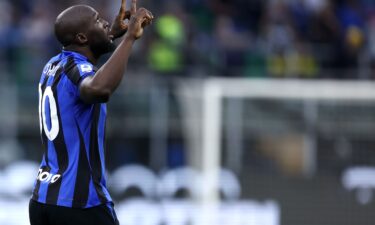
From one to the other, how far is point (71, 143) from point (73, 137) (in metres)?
0.03

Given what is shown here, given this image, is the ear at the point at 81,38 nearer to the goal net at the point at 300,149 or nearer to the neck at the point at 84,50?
the neck at the point at 84,50

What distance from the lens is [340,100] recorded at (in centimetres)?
886

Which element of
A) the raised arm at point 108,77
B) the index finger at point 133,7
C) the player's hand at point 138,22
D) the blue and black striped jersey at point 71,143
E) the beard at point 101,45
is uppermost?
the index finger at point 133,7

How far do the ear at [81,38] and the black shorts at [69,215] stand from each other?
780mm

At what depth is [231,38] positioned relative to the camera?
11836 millimetres

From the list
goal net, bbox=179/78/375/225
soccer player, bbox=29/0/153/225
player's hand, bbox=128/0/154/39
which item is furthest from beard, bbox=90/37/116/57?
goal net, bbox=179/78/375/225

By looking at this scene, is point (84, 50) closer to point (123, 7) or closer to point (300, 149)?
point (123, 7)

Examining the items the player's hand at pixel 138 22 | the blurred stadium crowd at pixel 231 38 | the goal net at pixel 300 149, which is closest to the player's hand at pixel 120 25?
the player's hand at pixel 138 22

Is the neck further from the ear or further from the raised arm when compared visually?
the raised arm

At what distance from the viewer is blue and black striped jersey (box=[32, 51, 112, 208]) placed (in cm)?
434

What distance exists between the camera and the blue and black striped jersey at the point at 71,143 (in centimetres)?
434

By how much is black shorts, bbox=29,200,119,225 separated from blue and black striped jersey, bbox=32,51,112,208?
28 millimetres

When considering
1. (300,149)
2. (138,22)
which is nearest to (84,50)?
(138,22)

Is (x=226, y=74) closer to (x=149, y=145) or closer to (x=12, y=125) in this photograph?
(x=149, y=145)
